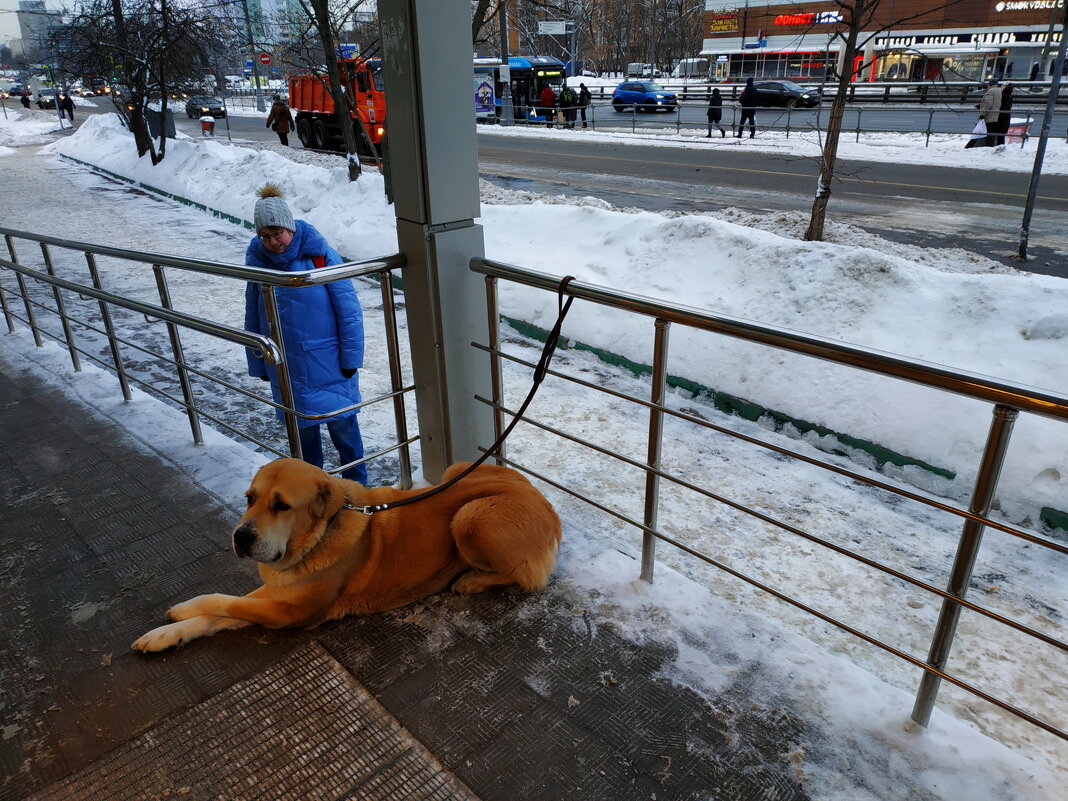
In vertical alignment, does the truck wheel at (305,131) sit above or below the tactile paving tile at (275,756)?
above

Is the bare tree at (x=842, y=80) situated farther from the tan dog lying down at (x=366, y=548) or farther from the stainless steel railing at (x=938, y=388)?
the tan dog lying down at (x=366, y=548)

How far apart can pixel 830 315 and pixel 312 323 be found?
515 cm

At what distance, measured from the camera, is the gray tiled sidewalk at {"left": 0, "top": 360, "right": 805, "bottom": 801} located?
2270 millimetres

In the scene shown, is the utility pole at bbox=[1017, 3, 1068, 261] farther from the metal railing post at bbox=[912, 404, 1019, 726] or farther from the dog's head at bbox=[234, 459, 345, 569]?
the dog's head at bbox=[234, 459, 345, 569]

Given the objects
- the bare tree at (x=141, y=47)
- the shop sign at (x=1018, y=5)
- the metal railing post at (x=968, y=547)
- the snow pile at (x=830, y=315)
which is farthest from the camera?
the shop sign at (x=1018, y=5)

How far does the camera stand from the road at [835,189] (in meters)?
12.2

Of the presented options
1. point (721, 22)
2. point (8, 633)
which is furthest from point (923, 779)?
point (721, 22)

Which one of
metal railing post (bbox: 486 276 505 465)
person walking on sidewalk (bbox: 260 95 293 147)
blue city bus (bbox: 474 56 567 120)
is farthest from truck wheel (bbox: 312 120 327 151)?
metal railing post (bbox: 486 276 505 465)

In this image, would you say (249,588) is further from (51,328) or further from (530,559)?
(51,328)

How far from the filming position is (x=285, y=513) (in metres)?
2.57

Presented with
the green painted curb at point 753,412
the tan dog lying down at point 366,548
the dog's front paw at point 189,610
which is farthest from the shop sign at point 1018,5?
the dog's front paw at point 189,610

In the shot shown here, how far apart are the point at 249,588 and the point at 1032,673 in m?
3.59

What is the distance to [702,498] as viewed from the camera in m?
5.05

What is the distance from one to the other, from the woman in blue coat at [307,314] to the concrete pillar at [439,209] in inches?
31.9
